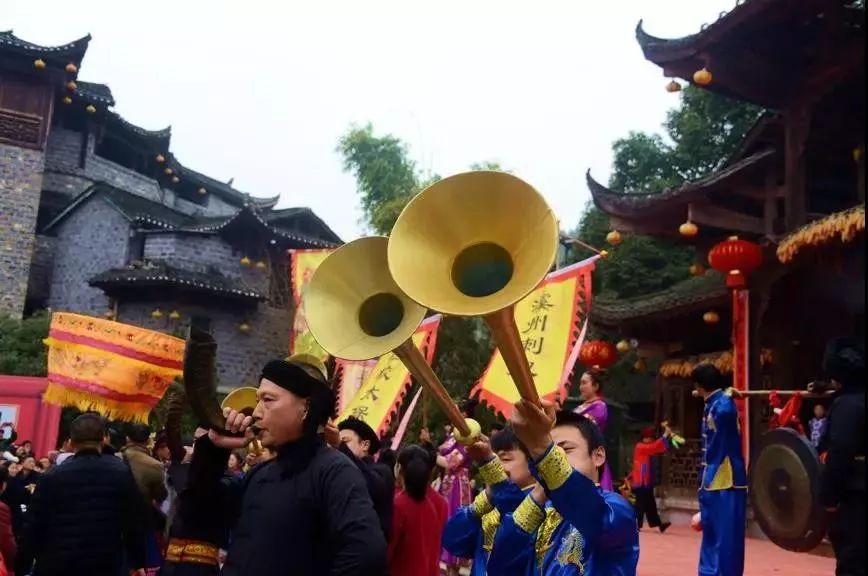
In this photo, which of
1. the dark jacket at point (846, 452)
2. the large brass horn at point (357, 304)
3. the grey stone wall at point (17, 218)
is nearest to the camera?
the dark jacket at point (846, 452)

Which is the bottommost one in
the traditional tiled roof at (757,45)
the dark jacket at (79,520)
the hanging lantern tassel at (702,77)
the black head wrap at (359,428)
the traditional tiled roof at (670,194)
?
the dark jacket at (79,520)

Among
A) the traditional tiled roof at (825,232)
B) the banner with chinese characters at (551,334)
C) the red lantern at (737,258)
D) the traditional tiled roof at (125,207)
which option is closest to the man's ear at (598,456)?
the banner with chinese characters at (551,334)

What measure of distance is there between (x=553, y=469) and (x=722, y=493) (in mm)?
4044

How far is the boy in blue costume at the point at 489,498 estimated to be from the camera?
3713 mm

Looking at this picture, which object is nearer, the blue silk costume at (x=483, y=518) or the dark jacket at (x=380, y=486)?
the blue silk costume at (x=483, y=518)

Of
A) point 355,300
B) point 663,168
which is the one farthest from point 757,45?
point 663,168

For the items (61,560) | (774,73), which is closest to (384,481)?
(61,560)

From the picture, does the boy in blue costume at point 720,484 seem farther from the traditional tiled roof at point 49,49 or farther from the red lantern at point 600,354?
the traditional tiled roof at point 49,49

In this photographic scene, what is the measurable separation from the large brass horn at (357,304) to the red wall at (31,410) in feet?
43.7

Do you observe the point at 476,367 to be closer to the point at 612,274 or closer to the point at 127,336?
the point at 612,274

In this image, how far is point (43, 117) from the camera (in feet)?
86.5

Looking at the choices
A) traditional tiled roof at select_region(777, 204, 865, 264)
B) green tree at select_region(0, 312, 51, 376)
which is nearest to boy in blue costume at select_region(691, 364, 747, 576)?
traditional tiled roof at select_region(777, 204, 865, 264)

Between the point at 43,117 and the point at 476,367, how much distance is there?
15794 mm

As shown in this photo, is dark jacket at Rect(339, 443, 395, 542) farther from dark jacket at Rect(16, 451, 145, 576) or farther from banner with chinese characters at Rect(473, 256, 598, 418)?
banner with chinese characters at Rect(473, 256, 598, 418)
